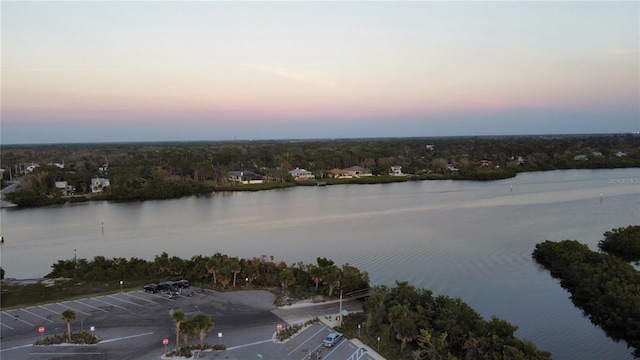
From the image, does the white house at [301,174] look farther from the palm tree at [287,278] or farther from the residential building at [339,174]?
the palm tree at [287,278]

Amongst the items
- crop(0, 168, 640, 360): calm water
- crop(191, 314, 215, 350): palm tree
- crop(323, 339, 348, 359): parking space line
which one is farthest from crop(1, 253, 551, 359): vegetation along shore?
crop(191, 314, 215, 350): palm tree

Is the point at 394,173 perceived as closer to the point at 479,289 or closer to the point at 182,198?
the point at 182,198

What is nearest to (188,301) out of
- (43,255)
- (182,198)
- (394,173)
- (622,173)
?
(43,255)

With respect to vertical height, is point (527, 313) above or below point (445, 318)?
below

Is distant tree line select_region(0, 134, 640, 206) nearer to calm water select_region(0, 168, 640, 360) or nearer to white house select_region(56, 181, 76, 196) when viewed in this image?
white house select_region(56, 181, 76, 196)

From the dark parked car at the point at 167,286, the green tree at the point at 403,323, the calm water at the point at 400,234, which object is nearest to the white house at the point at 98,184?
the calm water at the point at 400,234

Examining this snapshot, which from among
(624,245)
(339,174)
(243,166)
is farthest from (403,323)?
(243,166)
